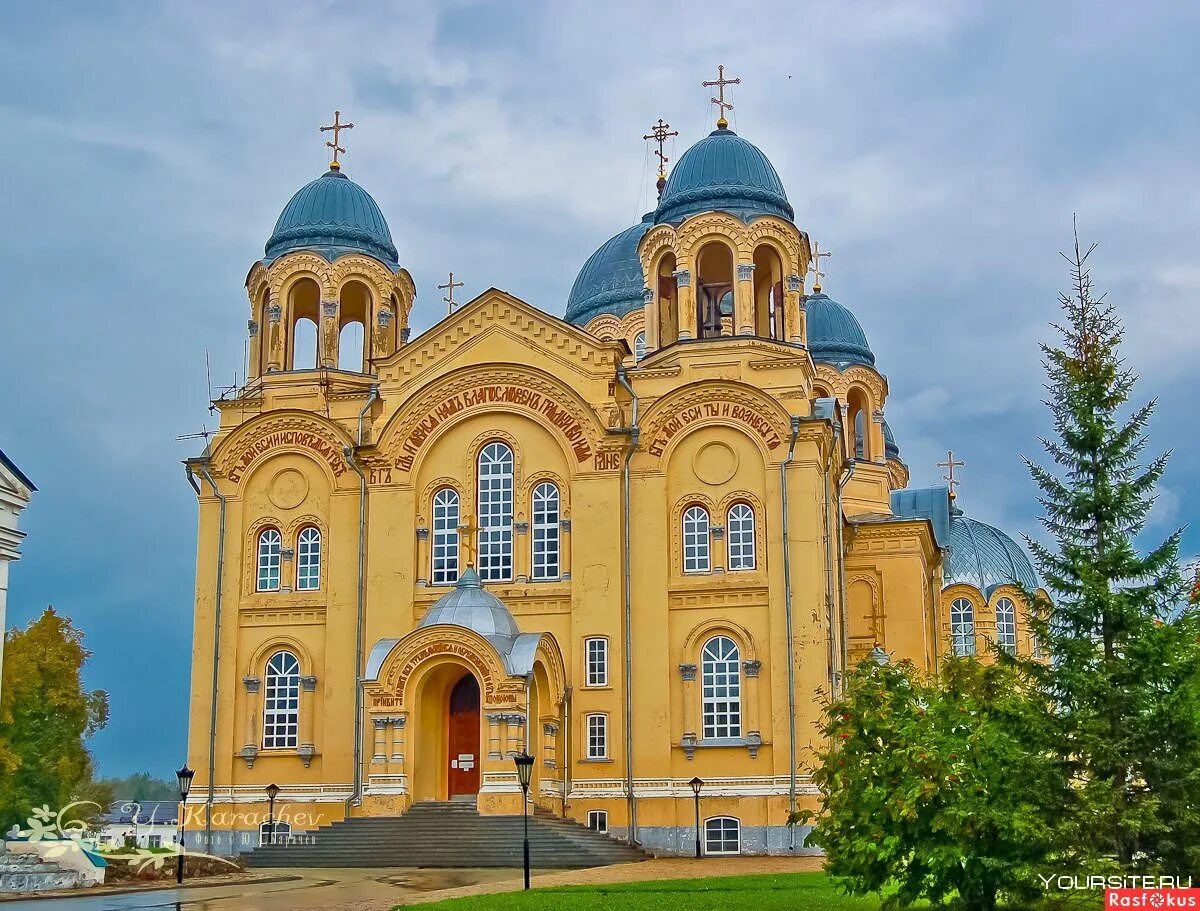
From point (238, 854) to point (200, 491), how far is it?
8.97m

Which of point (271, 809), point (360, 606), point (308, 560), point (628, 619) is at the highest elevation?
point (308, 560)

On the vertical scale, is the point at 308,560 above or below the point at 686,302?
below

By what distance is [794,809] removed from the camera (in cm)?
3050

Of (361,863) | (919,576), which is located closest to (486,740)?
(361,863)

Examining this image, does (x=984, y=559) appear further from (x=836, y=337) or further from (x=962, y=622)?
(x=836, y=337)

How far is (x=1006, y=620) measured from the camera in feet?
150

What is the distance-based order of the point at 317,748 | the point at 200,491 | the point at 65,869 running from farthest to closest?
the point at 200,491 < the point at 317,748 < the point at 65,869

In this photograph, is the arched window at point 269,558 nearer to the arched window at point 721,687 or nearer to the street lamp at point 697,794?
the arched window at point 721,687

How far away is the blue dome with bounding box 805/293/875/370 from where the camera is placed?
154ft

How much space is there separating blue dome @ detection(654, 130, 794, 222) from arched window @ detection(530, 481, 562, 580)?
7.66 meters

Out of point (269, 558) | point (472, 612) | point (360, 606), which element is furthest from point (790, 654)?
point (269, 558)

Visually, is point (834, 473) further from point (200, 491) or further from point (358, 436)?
point (200, 491)

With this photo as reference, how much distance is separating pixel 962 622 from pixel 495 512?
1809cm

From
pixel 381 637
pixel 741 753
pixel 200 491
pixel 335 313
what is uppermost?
pixel 335 313
